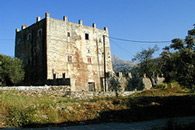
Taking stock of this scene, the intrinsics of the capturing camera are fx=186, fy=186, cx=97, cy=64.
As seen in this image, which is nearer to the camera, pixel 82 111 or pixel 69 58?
pixel 82 111

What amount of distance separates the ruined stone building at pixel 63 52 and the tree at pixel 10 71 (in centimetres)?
196

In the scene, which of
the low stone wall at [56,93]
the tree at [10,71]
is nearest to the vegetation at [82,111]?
the low stone wall at [56,93]

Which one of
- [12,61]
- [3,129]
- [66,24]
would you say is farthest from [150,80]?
[3,129]

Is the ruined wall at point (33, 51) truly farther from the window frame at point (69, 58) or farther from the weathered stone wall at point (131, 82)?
the weathered stone wall at point (131, 82)

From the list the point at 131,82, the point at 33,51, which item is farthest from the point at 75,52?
the point at 131,82

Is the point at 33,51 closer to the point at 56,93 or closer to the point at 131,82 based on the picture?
the point at 56,93

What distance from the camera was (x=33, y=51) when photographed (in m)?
28.5

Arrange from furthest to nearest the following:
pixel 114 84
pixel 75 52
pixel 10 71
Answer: pixel 75 52 < pixel 114 84 < pixel 10 71

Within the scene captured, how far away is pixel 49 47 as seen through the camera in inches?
1032

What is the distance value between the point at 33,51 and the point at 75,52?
641 cm

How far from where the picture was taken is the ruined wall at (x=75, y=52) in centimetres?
2648

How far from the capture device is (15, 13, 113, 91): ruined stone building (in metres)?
26.3

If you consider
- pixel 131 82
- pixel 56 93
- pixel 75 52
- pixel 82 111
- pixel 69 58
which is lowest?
pixel 82 111

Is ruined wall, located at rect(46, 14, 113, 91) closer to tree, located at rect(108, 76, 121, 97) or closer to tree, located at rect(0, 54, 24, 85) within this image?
tree, located at rect(108, 76, 121, 97)
